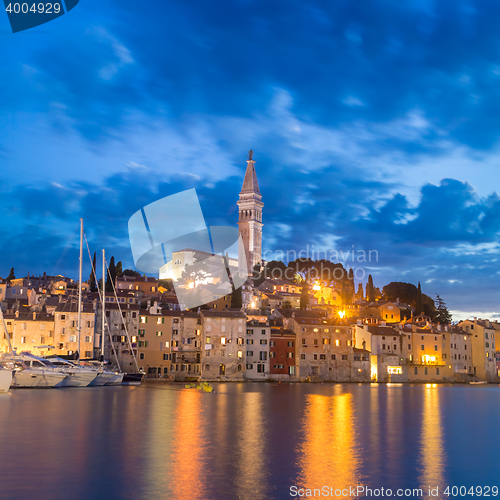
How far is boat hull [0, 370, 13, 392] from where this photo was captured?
153 feet

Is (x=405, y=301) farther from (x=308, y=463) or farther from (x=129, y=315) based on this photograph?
(x=308, y=463)

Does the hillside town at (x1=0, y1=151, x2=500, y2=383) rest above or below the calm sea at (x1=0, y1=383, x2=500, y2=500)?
above

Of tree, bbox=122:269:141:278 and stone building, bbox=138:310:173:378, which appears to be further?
tree, bbox=122:269:141:278

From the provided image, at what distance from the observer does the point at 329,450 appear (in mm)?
24734

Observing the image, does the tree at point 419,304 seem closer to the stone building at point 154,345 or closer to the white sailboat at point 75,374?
the stone building at point 154,345

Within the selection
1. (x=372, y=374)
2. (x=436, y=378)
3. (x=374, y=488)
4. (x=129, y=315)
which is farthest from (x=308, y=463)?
(x=436, y=378)

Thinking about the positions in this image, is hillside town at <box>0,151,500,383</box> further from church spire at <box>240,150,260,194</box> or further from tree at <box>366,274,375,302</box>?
church spire at <box>240,150,260,194</box>

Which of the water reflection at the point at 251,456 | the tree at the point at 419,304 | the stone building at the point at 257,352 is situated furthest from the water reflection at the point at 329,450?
the tree at the point at 419,304

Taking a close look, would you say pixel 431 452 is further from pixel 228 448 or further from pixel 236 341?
pixel 236 341

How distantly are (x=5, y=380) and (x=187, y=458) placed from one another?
30099 mm

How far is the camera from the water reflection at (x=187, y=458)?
17516 millimetres

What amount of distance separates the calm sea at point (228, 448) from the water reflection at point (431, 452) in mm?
65

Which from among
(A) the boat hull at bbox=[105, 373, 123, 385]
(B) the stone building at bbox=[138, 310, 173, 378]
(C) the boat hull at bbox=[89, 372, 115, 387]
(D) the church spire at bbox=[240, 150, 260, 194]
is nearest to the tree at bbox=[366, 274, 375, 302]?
(D) the church spire at bbox=[240, 150, 260, 194]

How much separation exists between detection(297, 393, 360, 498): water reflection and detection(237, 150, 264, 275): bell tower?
116 meters
